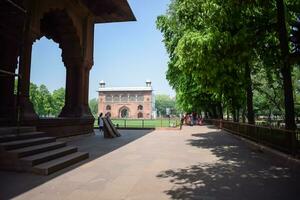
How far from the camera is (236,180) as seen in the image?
743cm

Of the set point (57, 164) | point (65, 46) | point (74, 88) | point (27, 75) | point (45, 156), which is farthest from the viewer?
point (74, 88)

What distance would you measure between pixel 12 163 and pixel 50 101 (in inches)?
3512

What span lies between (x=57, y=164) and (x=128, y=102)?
113166 mm

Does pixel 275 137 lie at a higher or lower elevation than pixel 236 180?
higher

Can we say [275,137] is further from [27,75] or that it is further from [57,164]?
[27,75]

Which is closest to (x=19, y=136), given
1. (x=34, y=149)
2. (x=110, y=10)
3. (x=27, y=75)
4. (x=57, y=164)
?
(x=34, y=149)

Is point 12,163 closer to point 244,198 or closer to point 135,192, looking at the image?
point 135,192

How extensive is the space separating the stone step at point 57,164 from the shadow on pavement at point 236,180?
2698 millimetres

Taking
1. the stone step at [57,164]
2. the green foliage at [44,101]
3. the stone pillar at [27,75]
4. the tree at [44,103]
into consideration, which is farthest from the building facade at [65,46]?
the tree at [44,103]

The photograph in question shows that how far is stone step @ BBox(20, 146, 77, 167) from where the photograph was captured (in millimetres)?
8070

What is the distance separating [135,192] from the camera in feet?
20.7

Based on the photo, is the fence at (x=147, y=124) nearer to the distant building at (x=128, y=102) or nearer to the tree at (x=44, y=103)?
the tree at (x=44, y=103)

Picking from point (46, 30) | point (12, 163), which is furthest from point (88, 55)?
point (12, 163)

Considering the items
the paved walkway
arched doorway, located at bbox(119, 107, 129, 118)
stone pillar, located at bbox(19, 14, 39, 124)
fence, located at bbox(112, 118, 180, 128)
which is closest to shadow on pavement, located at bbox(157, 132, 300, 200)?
the paved walkway
